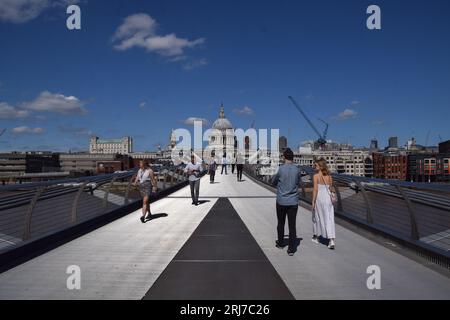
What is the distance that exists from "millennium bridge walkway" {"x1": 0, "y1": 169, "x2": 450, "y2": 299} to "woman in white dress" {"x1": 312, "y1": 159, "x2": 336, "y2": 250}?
0.34 m

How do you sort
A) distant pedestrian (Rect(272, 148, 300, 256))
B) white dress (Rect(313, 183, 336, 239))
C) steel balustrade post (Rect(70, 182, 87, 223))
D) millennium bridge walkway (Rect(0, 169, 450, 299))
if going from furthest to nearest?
steel balustrade post (Rect(70, 182, 87, 223)) → white dress (Rect(313, 183, 336, 239)) → distant pedestrian (Rect(272, 148, 300, 256)) → millennium bridge walkway (Rect(0, 169, 450, 299))

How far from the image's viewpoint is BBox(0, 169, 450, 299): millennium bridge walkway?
229 inches

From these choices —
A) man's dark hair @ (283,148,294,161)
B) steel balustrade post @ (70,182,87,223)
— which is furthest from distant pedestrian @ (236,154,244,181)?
man's dark hair @ (283,148,294,161)

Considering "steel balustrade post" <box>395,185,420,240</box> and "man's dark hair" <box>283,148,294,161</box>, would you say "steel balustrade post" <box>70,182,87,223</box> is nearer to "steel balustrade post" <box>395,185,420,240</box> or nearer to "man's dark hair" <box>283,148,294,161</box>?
"man's dark hair" <box>283,148,294,161</box>

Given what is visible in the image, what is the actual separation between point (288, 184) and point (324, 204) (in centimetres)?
98

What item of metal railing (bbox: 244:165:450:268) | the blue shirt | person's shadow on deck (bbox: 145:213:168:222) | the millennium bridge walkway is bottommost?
the millennium bridge walkway

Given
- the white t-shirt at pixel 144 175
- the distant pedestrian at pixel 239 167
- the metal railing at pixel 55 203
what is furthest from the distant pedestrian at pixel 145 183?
the distant pedestrian at pixel 239 167

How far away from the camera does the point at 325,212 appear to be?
28.1ft

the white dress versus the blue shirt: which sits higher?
the blue shirt

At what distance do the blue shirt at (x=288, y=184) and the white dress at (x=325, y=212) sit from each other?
2.42 feet

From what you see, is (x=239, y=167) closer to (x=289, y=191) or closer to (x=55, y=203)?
(x=55, y=203)

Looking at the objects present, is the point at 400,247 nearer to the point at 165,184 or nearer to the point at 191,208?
the point at 191,208

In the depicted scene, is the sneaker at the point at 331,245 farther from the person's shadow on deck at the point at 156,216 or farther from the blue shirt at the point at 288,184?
the person's shadow on deck at the point at 156,216

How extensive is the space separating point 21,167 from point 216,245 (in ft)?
636
